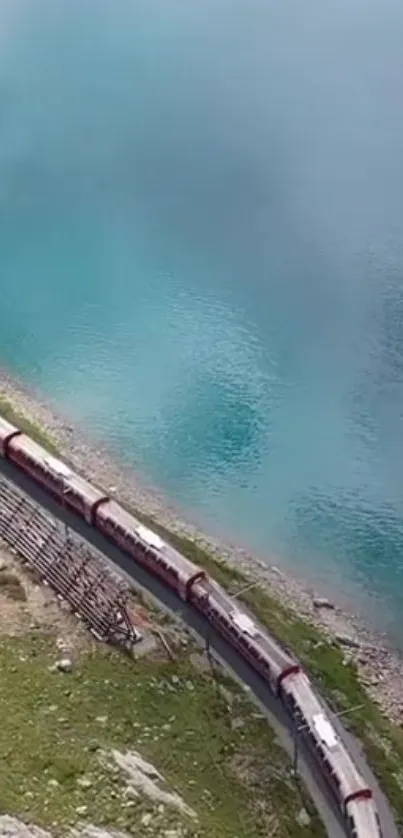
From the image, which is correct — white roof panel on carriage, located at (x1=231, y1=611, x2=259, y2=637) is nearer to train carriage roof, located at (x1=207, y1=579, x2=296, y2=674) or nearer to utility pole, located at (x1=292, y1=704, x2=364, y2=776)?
train carriage roof, located at (x1=207, y1=579, x2=296, y2=674)

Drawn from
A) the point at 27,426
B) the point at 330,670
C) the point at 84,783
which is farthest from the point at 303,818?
the point at 27,426

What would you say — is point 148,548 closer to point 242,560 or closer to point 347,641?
point 242,560

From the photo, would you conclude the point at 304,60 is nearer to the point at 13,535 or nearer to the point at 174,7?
the point at 174,7

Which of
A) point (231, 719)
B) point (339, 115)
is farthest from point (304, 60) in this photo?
point (231, 719)

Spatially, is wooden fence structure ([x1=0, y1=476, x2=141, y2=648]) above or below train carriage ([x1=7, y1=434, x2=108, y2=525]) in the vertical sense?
below

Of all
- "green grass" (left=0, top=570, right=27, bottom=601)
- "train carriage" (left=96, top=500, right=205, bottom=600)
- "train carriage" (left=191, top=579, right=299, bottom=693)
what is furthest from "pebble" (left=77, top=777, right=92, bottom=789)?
"train carriage" (left=96, top=500, right=205, bottom=600)

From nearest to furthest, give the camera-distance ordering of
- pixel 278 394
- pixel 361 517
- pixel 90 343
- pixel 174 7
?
pixel 361 517 → pixel 278 394 → pixel 90 343 → pixel 174 7
